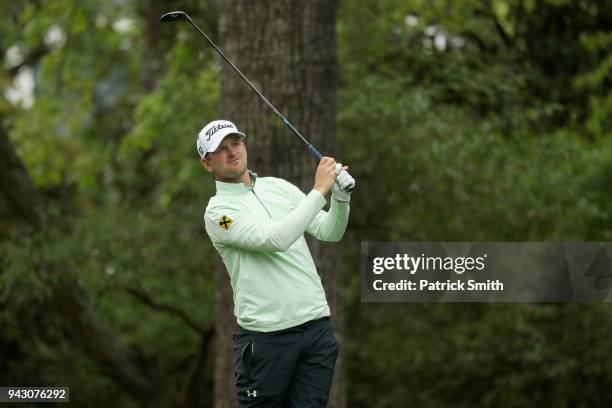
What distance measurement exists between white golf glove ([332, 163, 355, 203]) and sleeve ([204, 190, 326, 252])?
13cm

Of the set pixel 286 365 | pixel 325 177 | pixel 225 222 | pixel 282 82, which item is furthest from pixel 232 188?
pixel 282 82

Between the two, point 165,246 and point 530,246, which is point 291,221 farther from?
point 165,246

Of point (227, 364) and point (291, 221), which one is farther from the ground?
point (291, 221)

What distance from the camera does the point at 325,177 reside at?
4.20 meters

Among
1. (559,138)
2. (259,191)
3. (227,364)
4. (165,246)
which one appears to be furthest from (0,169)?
(259,191)

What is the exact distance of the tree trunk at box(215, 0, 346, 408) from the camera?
715 centimetres

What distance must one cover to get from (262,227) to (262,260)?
0.68 feet

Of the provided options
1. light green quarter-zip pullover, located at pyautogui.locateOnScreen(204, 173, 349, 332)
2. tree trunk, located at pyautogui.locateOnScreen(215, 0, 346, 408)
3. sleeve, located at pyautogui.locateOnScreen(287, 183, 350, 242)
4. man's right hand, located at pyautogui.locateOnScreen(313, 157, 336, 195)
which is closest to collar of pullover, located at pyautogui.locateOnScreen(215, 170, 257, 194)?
light green quarter-zip pullover, located at pyautogui.locateOnScreen(204, 173, 349, 332)

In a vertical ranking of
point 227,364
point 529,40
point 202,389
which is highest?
point 529,40

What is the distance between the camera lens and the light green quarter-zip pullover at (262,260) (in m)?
4.21

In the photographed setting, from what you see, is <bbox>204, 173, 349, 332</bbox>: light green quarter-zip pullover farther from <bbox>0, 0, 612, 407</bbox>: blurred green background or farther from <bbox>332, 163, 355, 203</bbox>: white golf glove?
<bbox>0, 0, 612, 407</bbox>: blurred green background

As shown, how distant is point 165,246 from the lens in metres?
10.2

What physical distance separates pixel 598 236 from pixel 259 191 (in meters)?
6.09

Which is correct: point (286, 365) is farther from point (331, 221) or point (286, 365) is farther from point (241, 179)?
point (241, 179)
